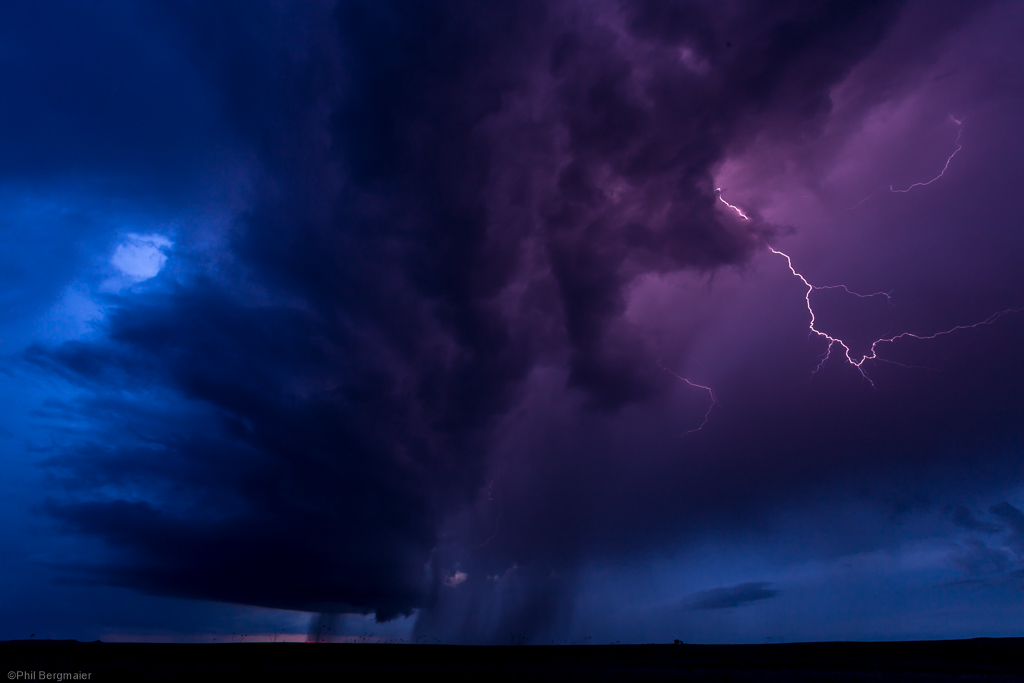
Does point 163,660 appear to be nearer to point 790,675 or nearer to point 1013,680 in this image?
point 790,675

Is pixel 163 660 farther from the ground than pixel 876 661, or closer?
farther from the ground

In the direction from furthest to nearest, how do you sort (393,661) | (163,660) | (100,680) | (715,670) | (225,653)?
1. (225,653)
2. (393,661)
3. (163,660)
4. (715,670)
5. (100,680)

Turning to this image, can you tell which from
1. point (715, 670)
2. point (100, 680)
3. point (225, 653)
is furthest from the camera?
point (225, 653)

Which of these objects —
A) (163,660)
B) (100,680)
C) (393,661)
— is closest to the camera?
(100,680)

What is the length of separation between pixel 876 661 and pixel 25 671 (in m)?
57.9

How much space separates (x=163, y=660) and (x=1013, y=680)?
5323 centimetres

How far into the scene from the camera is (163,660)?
3162cm

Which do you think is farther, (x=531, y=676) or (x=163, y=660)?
(x=163, y=660)

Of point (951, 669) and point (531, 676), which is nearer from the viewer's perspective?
point (531, 676)

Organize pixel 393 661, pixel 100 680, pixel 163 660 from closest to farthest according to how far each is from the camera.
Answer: pixel 100 680 < pixel 163 660 < pixel 393 661

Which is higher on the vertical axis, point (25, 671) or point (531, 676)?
point (25, 671)

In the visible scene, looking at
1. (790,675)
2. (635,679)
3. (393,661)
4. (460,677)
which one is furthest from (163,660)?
(790,675)

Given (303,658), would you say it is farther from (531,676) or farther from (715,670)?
(715,670)

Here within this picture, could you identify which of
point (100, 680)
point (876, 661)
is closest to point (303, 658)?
point (100, 680)
